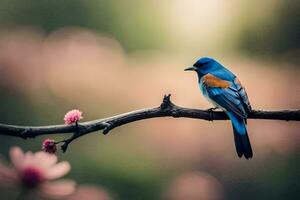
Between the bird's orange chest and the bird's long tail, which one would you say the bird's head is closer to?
the bird's orange chest

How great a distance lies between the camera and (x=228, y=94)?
1.58 metres

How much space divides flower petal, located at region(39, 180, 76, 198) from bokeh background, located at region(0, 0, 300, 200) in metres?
0.03

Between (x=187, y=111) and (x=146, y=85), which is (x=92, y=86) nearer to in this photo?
(x=146, y=85)

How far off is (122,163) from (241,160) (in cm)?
38

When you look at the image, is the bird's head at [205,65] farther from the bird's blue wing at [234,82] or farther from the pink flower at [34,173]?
the pink flower at [34,173]

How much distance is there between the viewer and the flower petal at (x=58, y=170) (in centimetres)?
161

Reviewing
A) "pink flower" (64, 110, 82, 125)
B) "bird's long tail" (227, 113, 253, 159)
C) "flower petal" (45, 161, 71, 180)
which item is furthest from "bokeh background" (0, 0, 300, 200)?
"pink flower" (64, 110, 82, 125)

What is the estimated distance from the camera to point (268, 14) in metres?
1.78

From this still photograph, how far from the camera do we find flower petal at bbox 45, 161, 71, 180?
5.28 ft

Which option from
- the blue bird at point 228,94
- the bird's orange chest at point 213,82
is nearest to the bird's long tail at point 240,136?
the blue bird at point 228,94

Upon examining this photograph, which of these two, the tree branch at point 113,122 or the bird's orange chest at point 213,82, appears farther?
the bird's orange chest at point 213,82

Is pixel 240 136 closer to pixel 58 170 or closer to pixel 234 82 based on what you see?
pixel 234 82

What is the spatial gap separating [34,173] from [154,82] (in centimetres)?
48

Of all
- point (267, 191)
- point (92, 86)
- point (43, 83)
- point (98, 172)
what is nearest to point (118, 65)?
point (92, 86)
